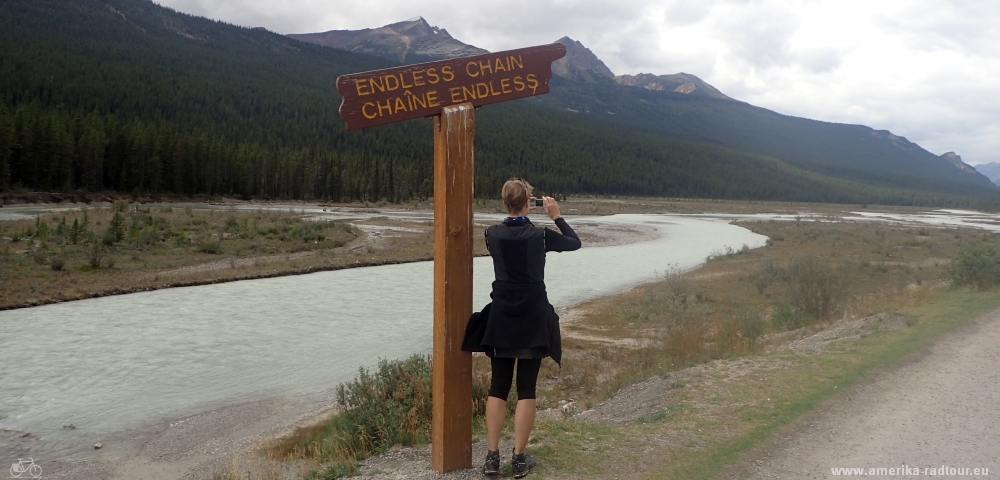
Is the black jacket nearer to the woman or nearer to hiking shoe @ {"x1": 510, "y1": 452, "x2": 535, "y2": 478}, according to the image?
the woman

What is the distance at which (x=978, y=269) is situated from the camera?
15500 mm

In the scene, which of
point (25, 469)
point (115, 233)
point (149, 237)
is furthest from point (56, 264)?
point (25, 469)

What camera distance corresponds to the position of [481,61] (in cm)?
505

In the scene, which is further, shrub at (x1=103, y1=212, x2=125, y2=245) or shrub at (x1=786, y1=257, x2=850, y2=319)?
shrub at (x1=103, y1=212, x2=125, y2=245)

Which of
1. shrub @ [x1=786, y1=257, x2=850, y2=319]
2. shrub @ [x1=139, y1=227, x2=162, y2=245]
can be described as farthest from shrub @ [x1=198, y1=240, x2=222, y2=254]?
shrub @ [x1=786, y1=257, x2=850, y2=319]

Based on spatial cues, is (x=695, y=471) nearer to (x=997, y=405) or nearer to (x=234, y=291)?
(x=997, y=405)

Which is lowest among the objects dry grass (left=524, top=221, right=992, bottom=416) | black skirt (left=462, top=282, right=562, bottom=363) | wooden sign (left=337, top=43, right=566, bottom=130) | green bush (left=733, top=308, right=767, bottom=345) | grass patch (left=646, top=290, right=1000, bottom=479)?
dry grass (left=524, top=221, right=992, bottom=416)

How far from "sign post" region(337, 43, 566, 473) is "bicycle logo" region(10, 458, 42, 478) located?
213 inches

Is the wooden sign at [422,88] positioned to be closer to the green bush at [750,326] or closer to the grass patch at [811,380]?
the grass patch at [811,380]

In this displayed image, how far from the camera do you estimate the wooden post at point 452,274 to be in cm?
475

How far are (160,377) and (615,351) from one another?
819cm

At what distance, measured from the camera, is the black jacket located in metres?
4.55

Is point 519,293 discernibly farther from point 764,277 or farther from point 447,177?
point 764,277

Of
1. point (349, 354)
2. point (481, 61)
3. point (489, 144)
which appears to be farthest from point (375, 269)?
point (489, 144)
